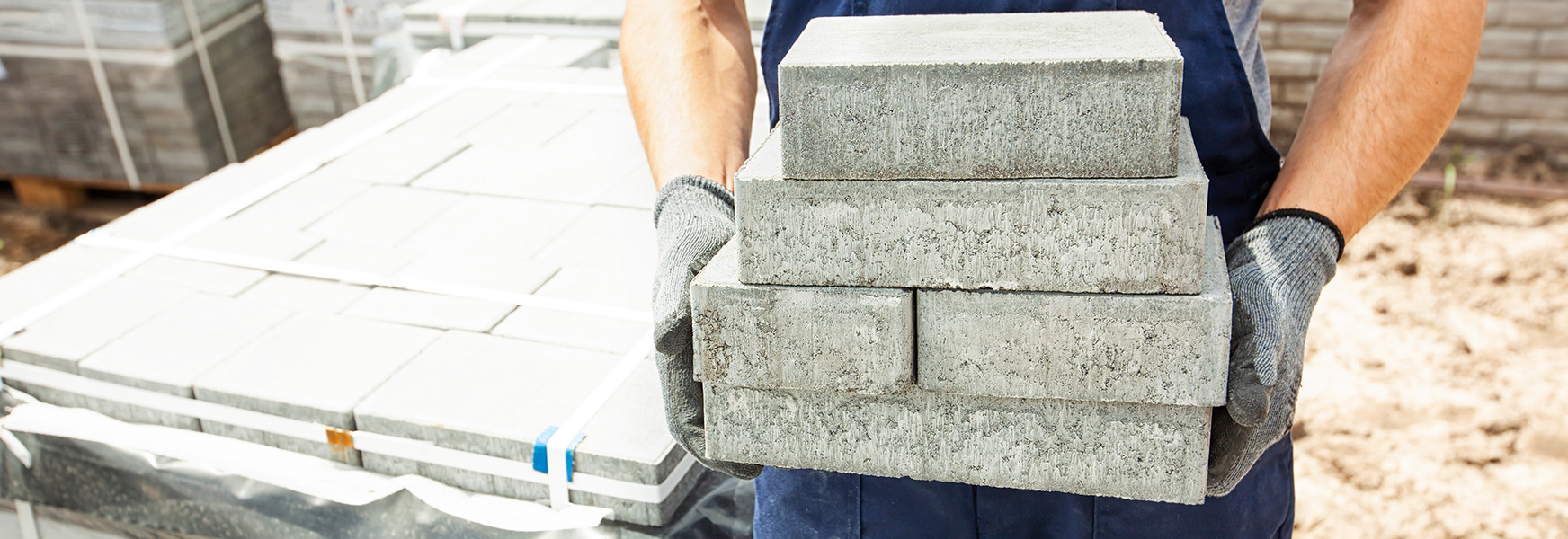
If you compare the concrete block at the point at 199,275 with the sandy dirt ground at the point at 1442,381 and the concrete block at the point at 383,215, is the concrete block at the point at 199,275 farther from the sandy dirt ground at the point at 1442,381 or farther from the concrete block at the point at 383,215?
the sandy dirt ground at the point at 1442,381

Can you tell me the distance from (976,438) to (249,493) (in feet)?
5.98

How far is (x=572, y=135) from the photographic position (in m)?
3.75

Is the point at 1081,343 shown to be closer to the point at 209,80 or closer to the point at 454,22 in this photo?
the point at 454,22

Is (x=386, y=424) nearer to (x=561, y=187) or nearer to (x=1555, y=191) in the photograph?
(x=561, y=187)

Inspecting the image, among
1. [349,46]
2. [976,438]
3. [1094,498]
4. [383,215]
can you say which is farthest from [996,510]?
[349,46]

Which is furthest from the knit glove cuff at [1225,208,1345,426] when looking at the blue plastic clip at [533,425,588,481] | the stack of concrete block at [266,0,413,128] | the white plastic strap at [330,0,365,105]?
the white plastic strap at [330,0,365,105]

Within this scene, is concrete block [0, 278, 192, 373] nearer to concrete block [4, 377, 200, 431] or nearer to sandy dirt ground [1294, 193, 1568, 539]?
concrete block [4, 377, 200, 431]

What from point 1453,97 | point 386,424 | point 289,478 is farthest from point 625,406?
point 1453,97

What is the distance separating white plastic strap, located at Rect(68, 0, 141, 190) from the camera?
218 inches

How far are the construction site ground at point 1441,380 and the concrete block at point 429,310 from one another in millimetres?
2739

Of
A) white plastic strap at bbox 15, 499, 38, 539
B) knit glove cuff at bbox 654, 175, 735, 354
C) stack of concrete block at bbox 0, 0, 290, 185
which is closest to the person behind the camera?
knit glove cuff at bbox 654, 175, 735, 354

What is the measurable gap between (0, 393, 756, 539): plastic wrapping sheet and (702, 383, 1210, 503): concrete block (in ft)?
3.13

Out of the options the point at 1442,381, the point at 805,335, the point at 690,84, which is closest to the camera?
the point at 805,335

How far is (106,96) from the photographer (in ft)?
18.8
